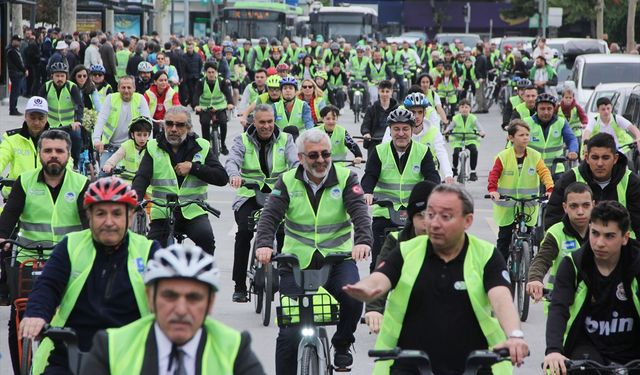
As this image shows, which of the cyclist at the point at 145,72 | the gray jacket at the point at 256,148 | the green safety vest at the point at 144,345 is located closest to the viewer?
the green safety vest at the point at 144,345

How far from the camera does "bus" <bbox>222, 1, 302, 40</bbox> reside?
55125 mm

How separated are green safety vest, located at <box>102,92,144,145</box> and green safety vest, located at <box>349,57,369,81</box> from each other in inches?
858

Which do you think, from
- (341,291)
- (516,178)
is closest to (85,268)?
(341,291)

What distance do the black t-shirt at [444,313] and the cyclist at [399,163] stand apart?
224 inches

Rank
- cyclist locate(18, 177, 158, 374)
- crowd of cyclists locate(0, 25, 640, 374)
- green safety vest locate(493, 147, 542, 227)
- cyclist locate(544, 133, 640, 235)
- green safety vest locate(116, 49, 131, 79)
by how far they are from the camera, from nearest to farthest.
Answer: crowd of cyclists locate(0, 25, 640, 374)
cyclist locate(18, 177, 158, 374)
cyclist locate(544, 133, 640, 235)
green safety vest locate(493, 147, 542, 227)
green safety vest locate(116, 49, 131, 79)

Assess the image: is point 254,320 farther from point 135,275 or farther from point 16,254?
point 135,275

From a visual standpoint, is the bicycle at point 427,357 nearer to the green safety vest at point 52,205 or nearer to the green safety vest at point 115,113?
the green safety vest at point 52,205

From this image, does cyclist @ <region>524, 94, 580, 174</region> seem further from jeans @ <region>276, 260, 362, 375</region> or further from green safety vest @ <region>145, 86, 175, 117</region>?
jeans @ <region>276, 260, 362, 375</region>

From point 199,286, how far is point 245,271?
7807 millimetres

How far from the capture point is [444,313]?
6.31 metres

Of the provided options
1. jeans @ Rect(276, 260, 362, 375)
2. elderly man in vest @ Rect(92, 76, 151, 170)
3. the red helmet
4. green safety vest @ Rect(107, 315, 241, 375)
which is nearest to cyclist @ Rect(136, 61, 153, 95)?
elderly man in vest @ Rect(92, 76, 151, 170)

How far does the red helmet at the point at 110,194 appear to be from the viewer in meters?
6.67

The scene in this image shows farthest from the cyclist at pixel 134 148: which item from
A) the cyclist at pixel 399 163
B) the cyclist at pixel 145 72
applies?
the cyclist at pixel 145 72

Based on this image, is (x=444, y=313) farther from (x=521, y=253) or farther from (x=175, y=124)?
(x=521, y=253)
